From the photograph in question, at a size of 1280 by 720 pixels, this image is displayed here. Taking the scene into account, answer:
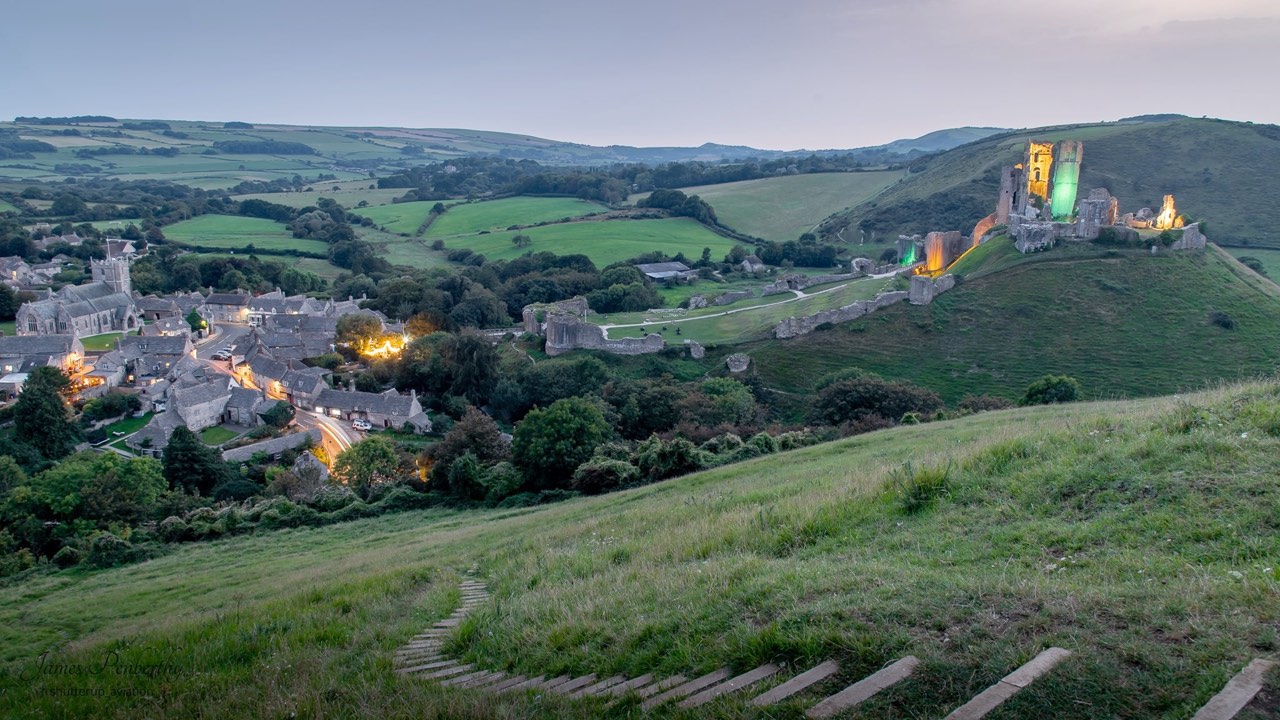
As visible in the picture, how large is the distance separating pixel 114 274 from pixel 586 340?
56.6 m

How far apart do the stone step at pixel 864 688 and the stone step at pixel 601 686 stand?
177 centimetres

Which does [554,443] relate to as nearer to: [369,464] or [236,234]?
[369,464]

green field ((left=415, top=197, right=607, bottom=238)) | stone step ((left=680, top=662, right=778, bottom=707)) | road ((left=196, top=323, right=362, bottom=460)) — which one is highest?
green field ((left=415, top=197, right=607, bottom=238))

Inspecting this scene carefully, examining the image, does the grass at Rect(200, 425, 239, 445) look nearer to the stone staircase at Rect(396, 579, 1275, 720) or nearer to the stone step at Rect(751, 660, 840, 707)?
the stone staircase at Rect(396, 579, 1275, 720)

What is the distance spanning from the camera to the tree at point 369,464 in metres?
34.5

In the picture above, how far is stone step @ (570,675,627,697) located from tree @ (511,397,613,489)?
20170 mm

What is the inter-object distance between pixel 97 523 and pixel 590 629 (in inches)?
1129

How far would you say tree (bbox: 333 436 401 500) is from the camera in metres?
34.5

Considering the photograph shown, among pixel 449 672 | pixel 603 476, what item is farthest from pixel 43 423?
pixel 449 672

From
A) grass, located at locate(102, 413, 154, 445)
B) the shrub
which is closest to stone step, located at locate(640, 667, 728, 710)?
the shrub

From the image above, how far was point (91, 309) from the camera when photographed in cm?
7456

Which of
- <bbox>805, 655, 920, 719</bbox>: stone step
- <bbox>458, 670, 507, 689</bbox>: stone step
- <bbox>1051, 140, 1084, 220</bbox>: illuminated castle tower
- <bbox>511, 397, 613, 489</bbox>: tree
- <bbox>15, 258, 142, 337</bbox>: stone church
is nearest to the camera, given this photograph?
<bbox>805, 655, 920, 719</bbox>: stone step

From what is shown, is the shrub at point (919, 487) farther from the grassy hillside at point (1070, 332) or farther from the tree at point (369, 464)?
the grassy hillside at point (1070, 332)

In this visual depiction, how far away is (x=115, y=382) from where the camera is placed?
59031mm
